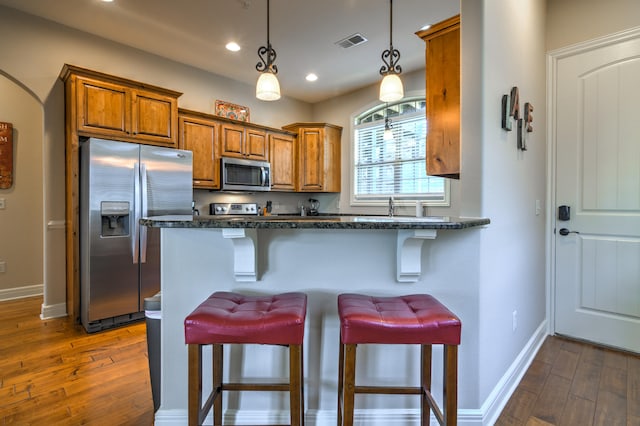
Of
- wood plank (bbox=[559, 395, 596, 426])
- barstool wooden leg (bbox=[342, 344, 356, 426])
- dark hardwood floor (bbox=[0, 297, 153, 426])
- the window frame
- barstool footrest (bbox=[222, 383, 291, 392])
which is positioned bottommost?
dark hardwood floor (bbox=[0, 297, 153, 426])

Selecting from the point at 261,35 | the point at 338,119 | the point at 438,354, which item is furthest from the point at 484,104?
the point at 338,119

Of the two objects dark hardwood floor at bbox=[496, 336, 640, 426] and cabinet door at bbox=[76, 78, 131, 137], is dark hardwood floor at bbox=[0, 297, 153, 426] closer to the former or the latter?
cabinet door at bbox=[76, 78, 131, 137]

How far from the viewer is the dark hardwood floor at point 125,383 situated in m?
1.73

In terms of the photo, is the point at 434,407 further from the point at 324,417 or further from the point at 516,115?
the point at 516,115

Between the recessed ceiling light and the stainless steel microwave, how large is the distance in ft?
4.11

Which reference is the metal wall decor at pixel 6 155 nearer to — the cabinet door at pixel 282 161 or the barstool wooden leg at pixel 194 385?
the cabinet door at pixel 282 161

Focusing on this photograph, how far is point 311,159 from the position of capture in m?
5.04

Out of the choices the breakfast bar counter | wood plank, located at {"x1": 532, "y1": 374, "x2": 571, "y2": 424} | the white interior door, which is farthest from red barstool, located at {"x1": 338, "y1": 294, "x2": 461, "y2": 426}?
the white interior door

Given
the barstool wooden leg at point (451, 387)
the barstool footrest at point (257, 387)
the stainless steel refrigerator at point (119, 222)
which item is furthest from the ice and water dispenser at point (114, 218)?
the barstool wooden leg at point (451, 387)

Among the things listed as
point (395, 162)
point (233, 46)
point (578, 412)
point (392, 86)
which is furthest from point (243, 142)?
point (578, 412)

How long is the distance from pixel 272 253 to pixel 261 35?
8.93 ft

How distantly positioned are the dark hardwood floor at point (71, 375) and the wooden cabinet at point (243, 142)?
7.49 feet

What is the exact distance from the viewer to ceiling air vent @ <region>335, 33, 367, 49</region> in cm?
340

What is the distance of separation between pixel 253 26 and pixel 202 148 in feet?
4.95
